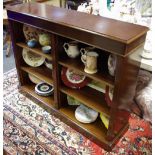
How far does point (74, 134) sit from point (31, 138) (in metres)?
0.36

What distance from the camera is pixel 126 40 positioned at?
107 centimetres

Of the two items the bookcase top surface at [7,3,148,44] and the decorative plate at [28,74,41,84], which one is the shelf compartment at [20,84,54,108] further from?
the bookcase top surface at [7,3,148,44]

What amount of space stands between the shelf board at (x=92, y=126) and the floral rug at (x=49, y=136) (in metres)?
0.08

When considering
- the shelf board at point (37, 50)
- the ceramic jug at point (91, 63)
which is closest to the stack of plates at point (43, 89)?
the shelf board at point (37, 50)

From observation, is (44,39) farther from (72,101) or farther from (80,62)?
(72,101)

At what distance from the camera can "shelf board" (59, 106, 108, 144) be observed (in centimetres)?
155

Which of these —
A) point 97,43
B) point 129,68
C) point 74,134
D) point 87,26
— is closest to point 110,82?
point 129,68

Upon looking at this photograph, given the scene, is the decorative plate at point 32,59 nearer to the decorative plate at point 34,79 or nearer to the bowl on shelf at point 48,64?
the bowl on shelf at point 48,64

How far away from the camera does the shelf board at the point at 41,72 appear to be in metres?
1.81

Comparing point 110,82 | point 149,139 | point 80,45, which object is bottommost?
point 149,139

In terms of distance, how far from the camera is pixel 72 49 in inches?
57.9

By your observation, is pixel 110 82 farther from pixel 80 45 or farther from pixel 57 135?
pixel 57 135

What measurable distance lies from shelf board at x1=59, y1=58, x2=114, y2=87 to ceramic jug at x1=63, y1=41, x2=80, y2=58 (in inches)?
1.9

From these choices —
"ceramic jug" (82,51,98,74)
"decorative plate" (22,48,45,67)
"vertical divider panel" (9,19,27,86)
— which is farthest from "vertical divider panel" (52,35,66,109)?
"vertical divider panel" (9,19,27,86)
